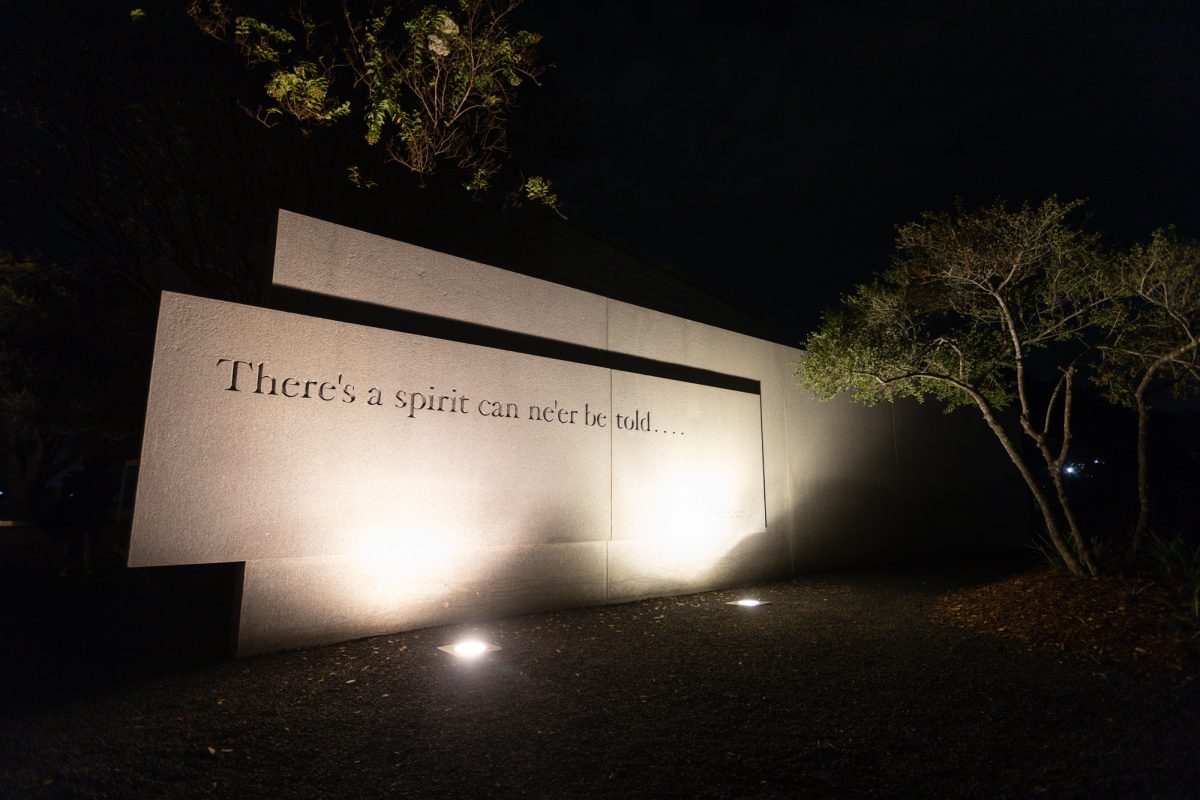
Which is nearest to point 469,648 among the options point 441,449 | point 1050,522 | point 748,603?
point 441,449

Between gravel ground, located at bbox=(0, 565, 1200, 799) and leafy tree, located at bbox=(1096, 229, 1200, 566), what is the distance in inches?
115

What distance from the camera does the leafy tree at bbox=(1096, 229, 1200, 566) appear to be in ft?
17.6

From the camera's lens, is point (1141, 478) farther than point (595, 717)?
Yes

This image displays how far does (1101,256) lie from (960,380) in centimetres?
176

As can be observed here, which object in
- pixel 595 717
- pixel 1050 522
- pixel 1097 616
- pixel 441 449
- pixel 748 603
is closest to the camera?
pixel 595 717

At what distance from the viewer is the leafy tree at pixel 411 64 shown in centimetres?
596

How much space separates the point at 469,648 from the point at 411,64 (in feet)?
18.7

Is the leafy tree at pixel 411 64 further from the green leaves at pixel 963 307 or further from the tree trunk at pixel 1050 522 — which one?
the tree trunk at pixel 1050 522

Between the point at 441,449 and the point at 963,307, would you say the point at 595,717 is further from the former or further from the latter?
the point at 963,307

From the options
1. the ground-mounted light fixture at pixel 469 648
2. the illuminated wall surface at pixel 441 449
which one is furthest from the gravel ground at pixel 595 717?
the illuminated wall surface at pixel 441 449

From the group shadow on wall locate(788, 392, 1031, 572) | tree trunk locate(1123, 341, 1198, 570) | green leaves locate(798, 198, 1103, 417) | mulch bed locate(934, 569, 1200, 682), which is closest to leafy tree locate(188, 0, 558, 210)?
green leaves locate(798, 198, 1103, 417)

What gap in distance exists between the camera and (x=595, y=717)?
3367 millimetres

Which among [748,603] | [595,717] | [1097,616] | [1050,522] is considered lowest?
[595,717]

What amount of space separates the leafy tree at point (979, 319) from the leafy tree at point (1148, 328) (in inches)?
10.0
